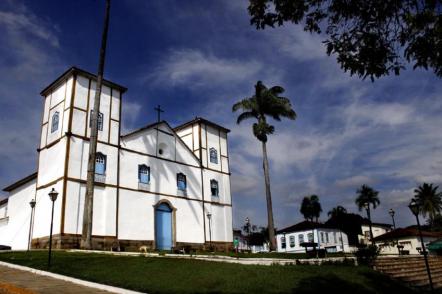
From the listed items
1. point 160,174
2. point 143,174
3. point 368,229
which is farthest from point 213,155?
point 368,229

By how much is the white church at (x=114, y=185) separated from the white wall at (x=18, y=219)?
2.7 inches

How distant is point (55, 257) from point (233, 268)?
7476 mm

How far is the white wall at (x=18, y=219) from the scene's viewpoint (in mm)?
25359

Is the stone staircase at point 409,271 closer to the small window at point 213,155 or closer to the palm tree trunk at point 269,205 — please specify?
the palm tree trunk at point 269,205

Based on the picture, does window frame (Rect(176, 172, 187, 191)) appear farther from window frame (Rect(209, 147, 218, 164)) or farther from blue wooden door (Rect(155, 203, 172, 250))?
window frame (Rect(209, 147, 218, 164))

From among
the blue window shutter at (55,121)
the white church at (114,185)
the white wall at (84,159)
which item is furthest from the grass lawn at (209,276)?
the blue window shutter at (55,121)

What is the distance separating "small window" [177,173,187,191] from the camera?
29516mm

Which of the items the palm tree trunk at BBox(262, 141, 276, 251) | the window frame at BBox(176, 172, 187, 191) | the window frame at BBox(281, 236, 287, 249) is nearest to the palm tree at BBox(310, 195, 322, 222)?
the window frame at BBox(281, 236, 287, 249)

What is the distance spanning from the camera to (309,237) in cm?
4997

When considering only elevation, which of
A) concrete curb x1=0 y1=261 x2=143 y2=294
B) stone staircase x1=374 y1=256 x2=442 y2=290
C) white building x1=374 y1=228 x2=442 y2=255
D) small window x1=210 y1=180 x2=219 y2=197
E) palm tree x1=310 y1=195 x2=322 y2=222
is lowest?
stone staircase x1=374 y1=256 x2=442 y2=290

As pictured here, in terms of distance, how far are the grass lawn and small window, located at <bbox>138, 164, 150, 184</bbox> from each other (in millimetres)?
10856

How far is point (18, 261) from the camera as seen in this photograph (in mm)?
14508

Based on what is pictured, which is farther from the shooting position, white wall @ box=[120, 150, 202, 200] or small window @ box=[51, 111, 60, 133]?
white wall @ box=[120, 150, 202, 200]

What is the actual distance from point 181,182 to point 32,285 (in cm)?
2019
